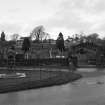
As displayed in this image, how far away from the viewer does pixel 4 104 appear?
953 centimetres

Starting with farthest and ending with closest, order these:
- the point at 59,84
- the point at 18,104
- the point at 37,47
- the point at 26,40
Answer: the point at 37,47
the point at 26,40
the point at 59,84
the point at 18,104

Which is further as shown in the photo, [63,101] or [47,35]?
[47,35]

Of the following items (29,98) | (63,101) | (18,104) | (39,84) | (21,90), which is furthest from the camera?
(39,84)

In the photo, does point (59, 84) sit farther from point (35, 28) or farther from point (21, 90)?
point (35, 28)

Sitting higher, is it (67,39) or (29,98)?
(67,39)

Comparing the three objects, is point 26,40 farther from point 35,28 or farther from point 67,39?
point 67,39

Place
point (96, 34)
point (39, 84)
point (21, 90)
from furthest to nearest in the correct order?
point (96, 34), point (39, 84), point (21, 90)

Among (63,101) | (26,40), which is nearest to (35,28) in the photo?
(26,40)

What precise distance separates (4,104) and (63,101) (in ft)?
9.15

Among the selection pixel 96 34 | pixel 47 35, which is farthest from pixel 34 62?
pixel 96 34

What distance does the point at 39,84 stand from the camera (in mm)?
15055

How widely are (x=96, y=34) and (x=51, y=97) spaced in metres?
99.3

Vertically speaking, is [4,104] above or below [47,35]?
below

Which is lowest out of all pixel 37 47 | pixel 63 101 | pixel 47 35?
pixel 63 101
